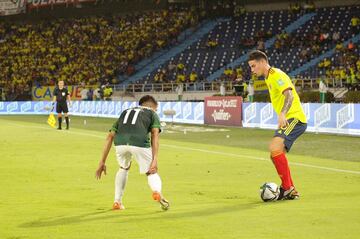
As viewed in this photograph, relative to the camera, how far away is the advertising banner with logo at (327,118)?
1144 inches

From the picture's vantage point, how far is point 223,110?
38.4 meters

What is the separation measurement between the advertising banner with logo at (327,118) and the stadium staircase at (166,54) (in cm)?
2901

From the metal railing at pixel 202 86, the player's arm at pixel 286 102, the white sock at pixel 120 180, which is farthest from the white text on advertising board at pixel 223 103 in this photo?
the white sock at pixel 120 180

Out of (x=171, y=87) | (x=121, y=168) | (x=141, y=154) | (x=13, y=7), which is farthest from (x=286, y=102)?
(x=13, y=7)

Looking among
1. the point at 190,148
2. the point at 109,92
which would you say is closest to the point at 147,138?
the point at 190,148

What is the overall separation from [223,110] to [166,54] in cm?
2747

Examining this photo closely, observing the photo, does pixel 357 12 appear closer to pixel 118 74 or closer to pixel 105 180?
pixel 118 74

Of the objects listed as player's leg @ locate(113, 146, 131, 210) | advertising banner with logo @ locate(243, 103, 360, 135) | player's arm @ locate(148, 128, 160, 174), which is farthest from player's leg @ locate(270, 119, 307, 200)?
advertising banner with logo @ locate(243, 103, 360, 135)

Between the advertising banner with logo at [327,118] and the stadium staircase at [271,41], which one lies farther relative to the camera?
the stadium staircase at [271,41]

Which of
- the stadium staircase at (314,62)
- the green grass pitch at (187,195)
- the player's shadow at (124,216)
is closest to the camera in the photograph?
the green grass pitch at (187,195)

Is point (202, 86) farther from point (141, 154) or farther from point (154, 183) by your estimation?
point (154, 183)

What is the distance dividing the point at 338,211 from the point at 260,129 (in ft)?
77.6

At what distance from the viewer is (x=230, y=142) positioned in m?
27.1

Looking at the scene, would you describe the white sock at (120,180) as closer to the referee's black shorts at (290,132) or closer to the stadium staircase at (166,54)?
the referee's black shorts at (290,132)
